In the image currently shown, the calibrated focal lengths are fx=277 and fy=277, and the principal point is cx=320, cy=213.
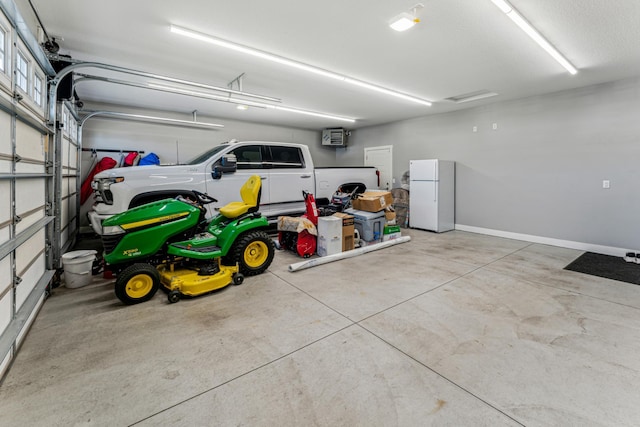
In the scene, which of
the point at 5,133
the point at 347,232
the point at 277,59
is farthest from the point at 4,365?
the point at 277,59

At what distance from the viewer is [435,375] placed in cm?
183

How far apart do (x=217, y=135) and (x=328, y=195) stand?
375cm

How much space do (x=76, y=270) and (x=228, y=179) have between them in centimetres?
241

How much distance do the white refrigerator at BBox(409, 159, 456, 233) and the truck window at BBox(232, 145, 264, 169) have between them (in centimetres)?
388

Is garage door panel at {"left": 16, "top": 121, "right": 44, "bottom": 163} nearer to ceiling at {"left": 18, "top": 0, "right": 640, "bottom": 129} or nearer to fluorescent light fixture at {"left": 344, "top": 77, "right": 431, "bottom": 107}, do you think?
ceiling at {"left": 18, "top": 0, "right": 640, "bottom": 129}

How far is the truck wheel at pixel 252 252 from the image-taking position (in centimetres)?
349

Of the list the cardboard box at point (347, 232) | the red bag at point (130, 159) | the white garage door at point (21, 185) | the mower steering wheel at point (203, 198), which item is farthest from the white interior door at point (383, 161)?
the white garage door at point (21, 185)

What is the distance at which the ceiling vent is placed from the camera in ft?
18.0

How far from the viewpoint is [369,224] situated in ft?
16.5

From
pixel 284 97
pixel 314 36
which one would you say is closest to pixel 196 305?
pixel 314 36

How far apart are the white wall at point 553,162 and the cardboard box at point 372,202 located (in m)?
2.78

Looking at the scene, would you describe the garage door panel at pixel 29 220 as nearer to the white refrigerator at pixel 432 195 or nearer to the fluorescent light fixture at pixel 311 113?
the fluorescent light fixture at pixel 311 113

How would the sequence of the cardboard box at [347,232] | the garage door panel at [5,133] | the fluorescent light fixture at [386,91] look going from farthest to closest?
1. the fluorescent light fixture at [386,91]
2. the cardboard box at [347,232]
3. the garage door panel at [5,133]

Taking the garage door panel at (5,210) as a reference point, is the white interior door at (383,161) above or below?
above
